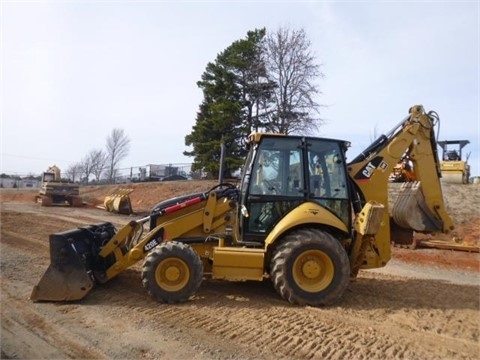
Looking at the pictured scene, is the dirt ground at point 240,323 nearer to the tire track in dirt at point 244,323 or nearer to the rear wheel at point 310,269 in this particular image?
the tire track in dirt at point 244,323

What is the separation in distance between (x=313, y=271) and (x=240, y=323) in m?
1.42

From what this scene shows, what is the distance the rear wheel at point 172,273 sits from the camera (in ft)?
20.3

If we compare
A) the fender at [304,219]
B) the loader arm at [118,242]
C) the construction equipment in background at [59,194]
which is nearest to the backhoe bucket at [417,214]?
the fender at [304,219]

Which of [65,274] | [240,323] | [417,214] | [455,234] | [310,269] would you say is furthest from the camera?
[455,234]

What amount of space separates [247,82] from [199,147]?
582cm

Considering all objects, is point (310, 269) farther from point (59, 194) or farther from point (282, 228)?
point (59, 194)

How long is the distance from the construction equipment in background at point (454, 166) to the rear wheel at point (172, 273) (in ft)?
63.4

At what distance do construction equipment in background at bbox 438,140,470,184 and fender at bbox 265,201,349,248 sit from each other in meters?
17.9

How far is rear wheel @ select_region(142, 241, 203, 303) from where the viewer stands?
6.19 metres

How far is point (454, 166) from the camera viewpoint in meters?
22.6

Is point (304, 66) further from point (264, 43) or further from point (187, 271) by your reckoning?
point (187, 271)

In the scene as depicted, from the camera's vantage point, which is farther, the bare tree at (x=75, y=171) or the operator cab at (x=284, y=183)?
the bare tree at (x=75, y=171)

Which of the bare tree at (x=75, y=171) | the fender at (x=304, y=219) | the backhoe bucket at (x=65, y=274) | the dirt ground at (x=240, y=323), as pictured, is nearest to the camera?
the dirt ground at (x=240, y=323)

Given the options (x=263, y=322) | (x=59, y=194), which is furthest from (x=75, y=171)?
(x=263, y=322)
